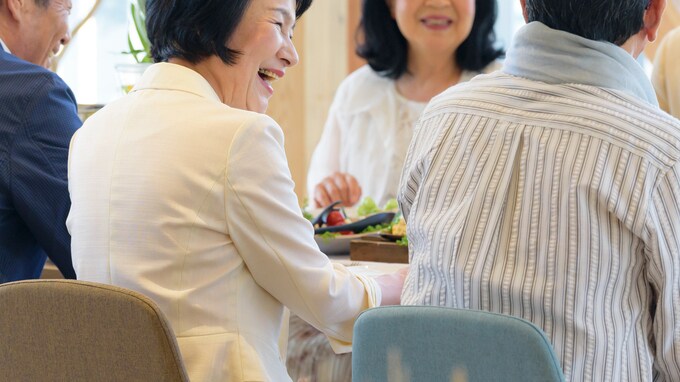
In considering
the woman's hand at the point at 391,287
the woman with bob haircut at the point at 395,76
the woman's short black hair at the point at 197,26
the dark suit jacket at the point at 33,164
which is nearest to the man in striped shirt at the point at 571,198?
the woman's hand at the point at 391,287

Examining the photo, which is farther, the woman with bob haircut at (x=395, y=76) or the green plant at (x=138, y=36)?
the woman with bob haircut at (x=395, y=76)

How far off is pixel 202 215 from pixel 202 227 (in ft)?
0.06

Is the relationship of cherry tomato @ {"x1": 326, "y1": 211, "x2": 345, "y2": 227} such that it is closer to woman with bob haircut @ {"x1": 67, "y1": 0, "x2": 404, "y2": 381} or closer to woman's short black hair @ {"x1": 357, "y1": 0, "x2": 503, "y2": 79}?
woman with bob haircut @ {"x1": 67, "y1": 0, "x2": 404, "y2": 381}

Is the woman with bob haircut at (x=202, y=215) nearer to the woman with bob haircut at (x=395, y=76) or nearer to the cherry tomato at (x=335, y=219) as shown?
the cherry tomato at (x=335, y=219)

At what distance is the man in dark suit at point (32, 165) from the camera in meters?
1.89

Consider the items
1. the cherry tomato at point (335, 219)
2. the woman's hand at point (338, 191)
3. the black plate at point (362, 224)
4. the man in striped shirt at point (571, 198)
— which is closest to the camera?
the man in striped shirt at point (571, 198)

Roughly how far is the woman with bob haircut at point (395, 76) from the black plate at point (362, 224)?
3.12ft

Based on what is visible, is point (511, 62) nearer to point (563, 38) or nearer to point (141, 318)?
point (563, 38)

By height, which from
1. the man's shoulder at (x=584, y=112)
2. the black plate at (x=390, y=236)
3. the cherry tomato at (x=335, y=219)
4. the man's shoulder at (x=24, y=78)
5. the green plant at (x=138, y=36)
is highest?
the man's shoulder at (x=584, y=112)

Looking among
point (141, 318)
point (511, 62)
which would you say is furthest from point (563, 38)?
point (141, 318)

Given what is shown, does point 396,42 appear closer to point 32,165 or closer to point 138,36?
point 138,36

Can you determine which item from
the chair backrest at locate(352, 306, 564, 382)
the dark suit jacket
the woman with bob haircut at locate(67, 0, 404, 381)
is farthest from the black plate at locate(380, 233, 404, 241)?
the chair backrest at locate(352, 306, 564, 382)

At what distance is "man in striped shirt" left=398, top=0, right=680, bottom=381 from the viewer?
4.67 feet

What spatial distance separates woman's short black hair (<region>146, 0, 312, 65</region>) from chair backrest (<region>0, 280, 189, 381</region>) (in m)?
0.48
